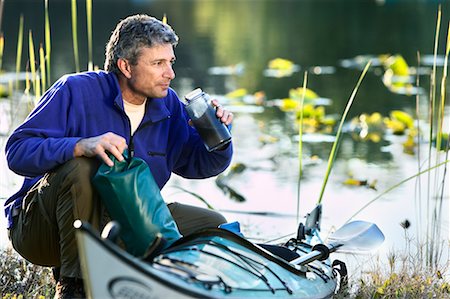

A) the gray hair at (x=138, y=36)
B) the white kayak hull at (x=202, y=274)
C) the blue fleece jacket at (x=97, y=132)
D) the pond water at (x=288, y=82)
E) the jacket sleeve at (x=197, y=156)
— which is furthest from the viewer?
the pond water at (x=288, y=82)

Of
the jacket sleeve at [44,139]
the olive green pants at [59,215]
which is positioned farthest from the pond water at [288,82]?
the jacket sleeve at [44,139]

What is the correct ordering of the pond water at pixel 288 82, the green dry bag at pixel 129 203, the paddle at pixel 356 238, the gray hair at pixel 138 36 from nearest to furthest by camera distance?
the green dry bag at pixel 129 203 < the gray hair at pixel 138 36 < the paddle at pixel 356 238 < the pond water at pixel 288 82

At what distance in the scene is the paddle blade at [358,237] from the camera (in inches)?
125

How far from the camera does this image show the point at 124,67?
9.41ft

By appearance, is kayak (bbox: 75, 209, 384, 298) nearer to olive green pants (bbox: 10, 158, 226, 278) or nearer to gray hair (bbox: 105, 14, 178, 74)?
olive green pants (bbox: 10, 158, 226, 278)

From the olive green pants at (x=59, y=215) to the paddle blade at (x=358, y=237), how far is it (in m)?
0.84

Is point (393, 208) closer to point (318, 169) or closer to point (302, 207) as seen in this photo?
point (302, 207)

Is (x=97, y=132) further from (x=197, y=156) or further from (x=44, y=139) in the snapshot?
(x=197, y=156)

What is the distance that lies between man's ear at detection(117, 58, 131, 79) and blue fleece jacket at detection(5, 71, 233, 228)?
0.04m

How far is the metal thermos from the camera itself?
2.82 meters

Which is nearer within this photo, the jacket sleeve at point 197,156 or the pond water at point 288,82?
the jacket sleeve at point 197,156

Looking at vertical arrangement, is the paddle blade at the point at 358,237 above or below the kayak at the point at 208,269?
below

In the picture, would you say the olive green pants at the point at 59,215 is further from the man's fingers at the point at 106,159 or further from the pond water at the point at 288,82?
the pond water at the point at 288,82

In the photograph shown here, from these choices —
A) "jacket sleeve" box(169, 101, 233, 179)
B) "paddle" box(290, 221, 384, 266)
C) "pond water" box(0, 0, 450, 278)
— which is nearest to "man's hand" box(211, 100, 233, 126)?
"jacket sleeve" box(169, 101, 233, 179)
